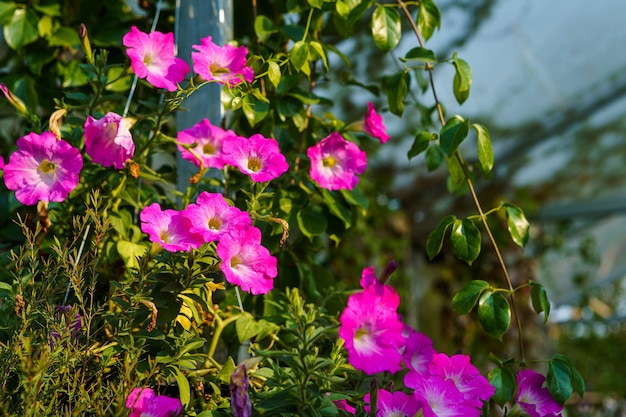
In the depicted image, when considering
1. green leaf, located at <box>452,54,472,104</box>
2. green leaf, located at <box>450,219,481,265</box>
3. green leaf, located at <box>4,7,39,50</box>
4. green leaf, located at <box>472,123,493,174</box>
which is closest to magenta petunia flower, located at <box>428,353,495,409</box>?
green leaf, located at <box>450,219,481,265</box>

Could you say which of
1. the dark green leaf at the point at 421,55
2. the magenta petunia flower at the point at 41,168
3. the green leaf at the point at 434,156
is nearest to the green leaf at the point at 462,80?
the dark green leaf at the point at 421,55

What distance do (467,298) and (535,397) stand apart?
6.3 inches

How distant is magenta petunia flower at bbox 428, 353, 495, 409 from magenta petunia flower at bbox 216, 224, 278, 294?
9.4 inches

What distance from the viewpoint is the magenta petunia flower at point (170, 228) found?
750 mm

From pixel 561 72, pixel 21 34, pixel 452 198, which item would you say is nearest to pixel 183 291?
pixel 21 34

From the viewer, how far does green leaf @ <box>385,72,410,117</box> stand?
41.8 inches

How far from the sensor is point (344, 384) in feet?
2.86

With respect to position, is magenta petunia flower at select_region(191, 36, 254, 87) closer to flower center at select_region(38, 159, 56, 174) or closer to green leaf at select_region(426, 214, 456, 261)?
flower center at select_region(38, 159, 56, 174)

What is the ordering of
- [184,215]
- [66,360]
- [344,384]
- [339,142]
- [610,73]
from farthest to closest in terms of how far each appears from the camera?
1. [610,73]
2. [339,142]
3. [344,384]
4. [184,215]
5. [66,360]

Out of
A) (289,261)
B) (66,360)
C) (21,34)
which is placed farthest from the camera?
(21,34)

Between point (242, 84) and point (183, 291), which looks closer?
point (183, 291)

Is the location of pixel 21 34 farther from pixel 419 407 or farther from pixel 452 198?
pixel 452 198

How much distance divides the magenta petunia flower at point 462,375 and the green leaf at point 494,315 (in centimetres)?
9

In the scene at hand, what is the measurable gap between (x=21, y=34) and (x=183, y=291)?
79 cm
